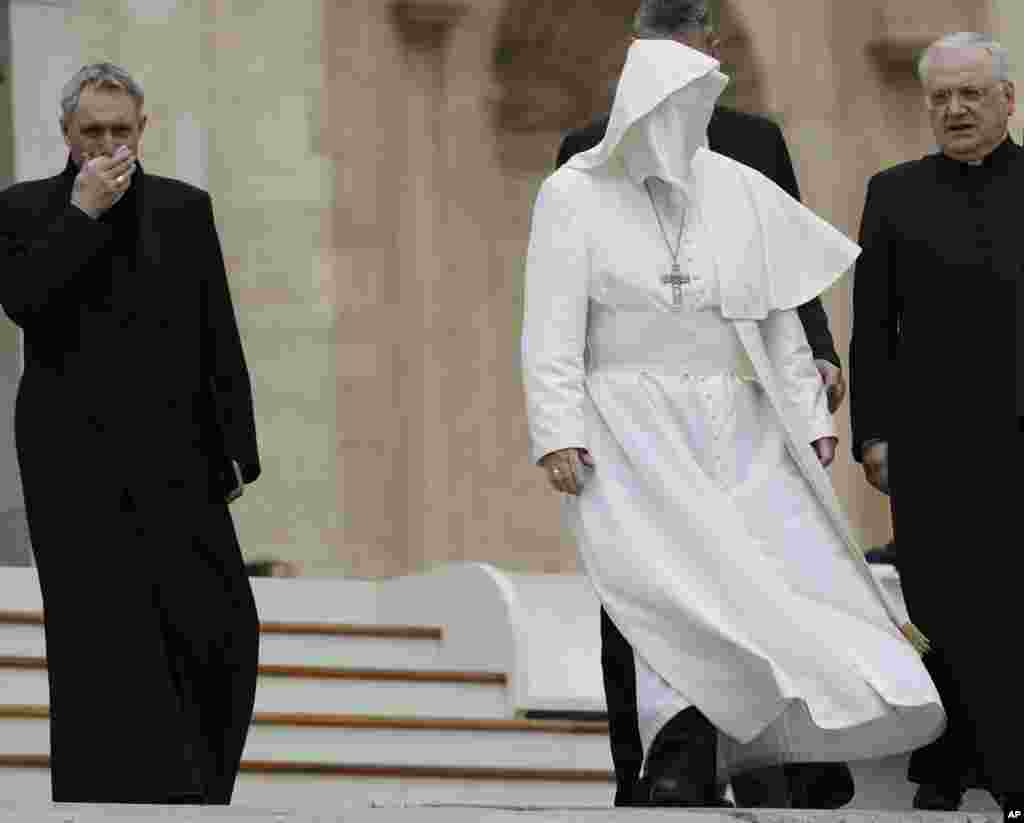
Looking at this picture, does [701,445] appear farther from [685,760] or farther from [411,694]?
[411,694]

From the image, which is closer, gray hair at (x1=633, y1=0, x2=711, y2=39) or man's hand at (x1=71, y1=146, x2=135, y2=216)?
man's hand at (x1=71, y1=146, x2=135, y2=216)

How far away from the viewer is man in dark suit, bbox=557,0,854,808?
8070 millimetres

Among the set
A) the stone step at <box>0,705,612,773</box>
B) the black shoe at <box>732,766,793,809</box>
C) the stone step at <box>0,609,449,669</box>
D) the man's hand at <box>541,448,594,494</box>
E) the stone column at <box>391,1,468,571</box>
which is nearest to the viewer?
the black shoe at <box>732,766,793,809</box>

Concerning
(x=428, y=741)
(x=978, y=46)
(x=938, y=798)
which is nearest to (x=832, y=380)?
(x=978, y=46)

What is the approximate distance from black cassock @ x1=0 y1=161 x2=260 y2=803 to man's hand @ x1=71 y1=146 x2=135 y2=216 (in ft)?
0.13

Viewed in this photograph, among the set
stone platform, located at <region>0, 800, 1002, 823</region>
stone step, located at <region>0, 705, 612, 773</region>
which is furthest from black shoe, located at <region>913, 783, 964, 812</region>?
stone step, located at <region>0, 705, 612, 773</region>

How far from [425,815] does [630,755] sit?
1.33 m

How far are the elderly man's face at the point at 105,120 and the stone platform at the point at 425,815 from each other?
6.36 feet

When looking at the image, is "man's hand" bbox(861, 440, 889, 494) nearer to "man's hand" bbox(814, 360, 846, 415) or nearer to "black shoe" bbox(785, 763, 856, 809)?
"man's hand" bbox(814, 360, 846, 415)

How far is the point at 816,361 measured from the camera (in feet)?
28.6

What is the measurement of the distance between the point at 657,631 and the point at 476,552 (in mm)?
7767

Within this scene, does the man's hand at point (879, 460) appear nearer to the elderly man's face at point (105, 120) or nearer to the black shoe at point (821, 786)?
the black shoe at point (821, 786)

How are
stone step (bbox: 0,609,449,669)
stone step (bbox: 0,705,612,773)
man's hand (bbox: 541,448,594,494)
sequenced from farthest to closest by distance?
stone step (bbox: 0,609,449,669) < stone step (bbox: 0,705,612,773) < man's hand (bbox: 541,448,594,494)

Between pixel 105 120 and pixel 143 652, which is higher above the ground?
→ pixel 105 120
